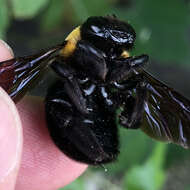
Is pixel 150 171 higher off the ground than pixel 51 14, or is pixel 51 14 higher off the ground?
pixel 51 14

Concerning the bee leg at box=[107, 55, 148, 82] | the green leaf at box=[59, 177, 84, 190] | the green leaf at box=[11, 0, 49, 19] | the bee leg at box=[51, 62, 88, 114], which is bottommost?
the green leaf at box=[59, 177, 84, 190]

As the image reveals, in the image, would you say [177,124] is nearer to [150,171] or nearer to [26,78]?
[26,78]

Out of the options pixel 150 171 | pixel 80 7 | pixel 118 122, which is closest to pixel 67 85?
Answer: pixel 118 122

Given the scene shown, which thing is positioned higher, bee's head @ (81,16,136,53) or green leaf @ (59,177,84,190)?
bee's head @ (81,16,136,53)

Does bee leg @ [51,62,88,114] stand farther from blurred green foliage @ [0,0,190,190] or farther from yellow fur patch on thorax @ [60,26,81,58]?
blurred green foliage @ [0,0,190,190]

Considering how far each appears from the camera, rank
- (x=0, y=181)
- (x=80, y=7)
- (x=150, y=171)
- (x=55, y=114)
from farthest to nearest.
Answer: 1. (x=80, y=7)
2. (x=150, y=171)
3. (x=55, y=114)
4. (x=0, y=181)

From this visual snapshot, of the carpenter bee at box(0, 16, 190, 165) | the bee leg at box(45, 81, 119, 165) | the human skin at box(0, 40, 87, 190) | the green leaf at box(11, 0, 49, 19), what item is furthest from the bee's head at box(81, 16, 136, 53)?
the green leaf at box(11, 0, 49, 19)

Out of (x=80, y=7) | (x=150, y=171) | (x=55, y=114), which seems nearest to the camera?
(x=55, y=114)

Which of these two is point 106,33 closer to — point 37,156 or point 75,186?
point 37,156

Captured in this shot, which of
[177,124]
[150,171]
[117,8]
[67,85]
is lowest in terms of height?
[150,171]
